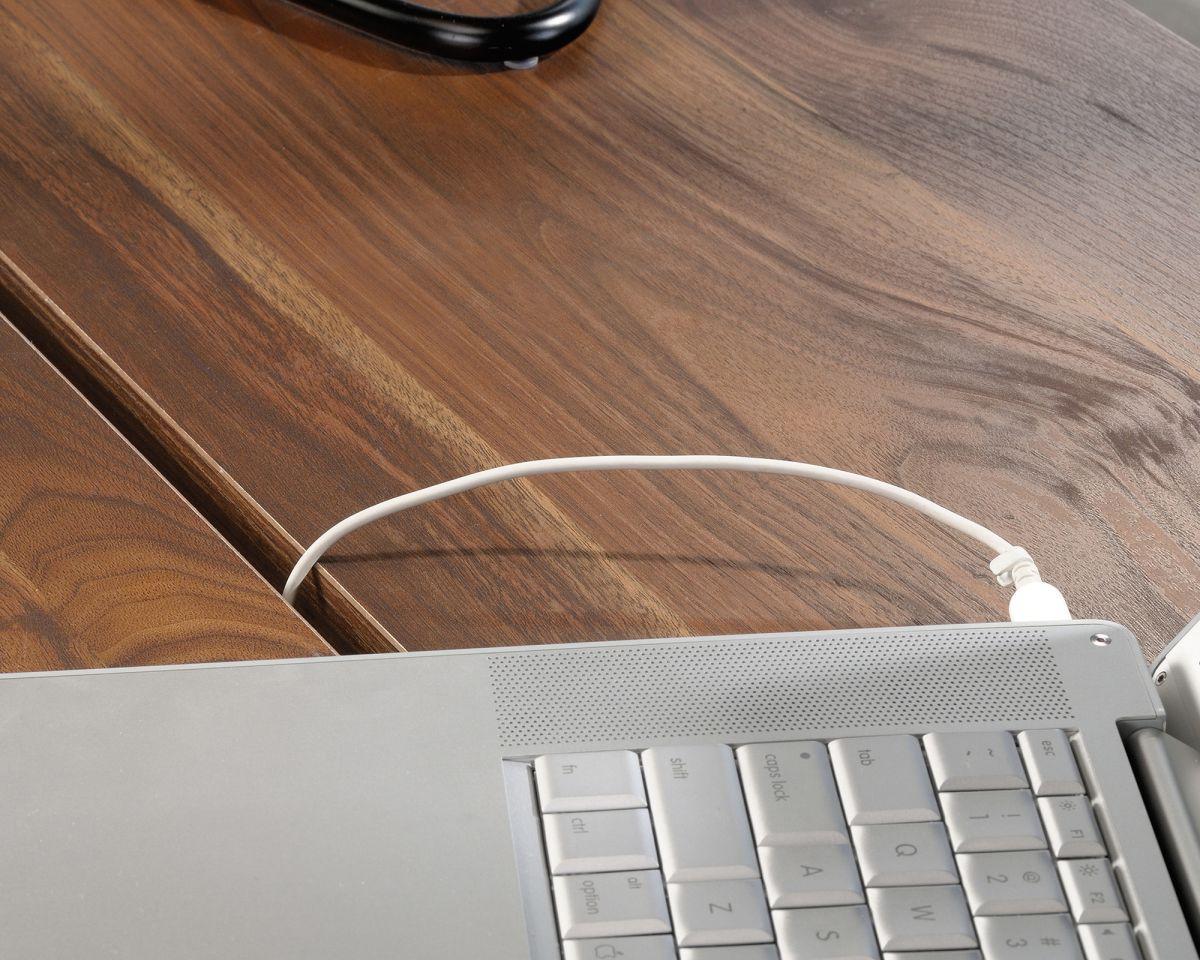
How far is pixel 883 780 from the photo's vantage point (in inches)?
16.6

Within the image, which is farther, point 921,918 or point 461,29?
point 461,29

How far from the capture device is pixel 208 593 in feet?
1.60

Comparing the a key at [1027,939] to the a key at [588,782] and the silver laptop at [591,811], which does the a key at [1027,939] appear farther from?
the a key at [588,782]

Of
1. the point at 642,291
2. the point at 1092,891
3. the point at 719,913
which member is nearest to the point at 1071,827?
the point at 1092,891

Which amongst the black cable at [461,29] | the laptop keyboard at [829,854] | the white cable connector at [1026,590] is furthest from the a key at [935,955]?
the black cable at [461,29]

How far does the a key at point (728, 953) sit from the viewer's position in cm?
38

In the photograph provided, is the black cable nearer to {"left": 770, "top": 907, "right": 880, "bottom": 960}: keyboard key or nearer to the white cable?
the white cable

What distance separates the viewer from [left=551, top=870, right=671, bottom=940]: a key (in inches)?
15.1

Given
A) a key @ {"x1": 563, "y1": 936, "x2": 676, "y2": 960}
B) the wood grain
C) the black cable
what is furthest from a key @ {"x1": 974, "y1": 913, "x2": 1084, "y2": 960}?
the black cable

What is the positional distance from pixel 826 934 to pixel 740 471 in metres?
0.22

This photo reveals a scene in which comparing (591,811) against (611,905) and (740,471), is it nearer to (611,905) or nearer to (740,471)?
(611,905)

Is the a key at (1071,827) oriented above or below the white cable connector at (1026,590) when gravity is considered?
below

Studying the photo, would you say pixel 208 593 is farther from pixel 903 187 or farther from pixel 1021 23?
pixel 1021 23

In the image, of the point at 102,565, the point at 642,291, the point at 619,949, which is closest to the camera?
the point at 619,949
